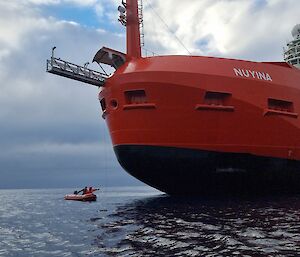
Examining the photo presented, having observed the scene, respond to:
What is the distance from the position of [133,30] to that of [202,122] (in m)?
8.95

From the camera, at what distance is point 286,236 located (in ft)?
40.6

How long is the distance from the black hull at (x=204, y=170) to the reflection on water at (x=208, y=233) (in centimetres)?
402

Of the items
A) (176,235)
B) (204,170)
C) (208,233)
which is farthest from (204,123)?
(176,235)

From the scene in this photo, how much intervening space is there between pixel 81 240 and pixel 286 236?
6.89 metres

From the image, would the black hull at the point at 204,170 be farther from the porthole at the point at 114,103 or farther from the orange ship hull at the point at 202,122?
the porthole at the point at 114,103

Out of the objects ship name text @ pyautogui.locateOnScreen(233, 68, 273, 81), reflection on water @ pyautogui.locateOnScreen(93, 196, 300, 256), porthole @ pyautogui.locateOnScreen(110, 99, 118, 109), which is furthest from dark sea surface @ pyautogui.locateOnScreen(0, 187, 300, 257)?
ship name text @ pyautogui.locateOnScreen(233, 68, 273, 81)

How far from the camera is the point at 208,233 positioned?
526 inches

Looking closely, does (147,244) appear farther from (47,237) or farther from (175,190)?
(175,190)

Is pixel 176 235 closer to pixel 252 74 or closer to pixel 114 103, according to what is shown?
pixel 114 103

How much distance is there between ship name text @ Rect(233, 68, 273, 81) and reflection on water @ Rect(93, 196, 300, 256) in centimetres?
855

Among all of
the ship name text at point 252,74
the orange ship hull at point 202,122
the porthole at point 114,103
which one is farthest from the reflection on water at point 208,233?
the ship name text at point 252,74

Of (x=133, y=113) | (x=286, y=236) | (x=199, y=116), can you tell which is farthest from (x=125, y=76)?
(x=286, y=236)

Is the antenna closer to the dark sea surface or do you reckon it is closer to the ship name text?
the ship name text

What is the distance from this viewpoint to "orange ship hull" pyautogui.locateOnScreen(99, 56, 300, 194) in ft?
76.8
